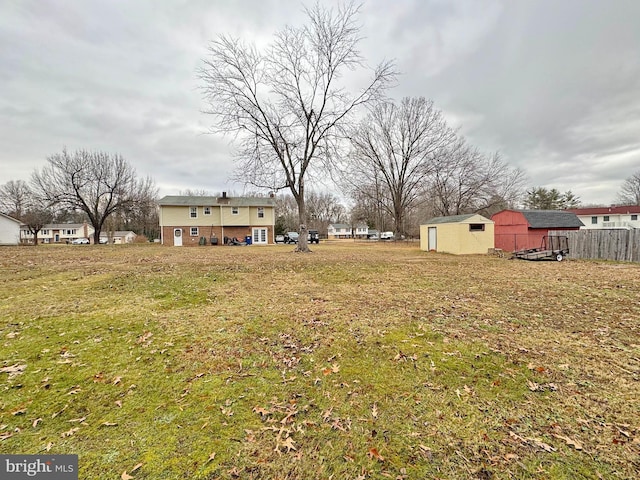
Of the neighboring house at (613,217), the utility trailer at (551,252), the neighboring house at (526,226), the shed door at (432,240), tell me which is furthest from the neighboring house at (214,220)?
the neighboring house at (613,217)

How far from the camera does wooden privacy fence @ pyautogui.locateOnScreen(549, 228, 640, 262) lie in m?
15.1

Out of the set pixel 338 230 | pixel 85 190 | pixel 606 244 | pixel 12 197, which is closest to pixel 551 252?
pixel 606 244

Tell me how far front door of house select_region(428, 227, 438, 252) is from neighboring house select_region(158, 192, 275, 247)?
63.4ft

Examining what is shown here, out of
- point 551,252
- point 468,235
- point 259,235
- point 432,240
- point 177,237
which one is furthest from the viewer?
point 259,235

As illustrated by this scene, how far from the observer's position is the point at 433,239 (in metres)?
24.1

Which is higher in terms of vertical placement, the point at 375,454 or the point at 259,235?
the point at 259,235

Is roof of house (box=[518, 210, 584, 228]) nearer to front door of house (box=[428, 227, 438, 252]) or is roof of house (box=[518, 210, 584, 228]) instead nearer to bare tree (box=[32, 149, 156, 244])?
front door of house (box=[428, 227, 438, 252])

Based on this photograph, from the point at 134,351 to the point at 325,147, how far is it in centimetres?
1799

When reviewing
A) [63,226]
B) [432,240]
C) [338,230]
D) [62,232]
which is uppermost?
[63,226]

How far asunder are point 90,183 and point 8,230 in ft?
34.3

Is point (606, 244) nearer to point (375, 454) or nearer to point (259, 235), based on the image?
point (375, 454)

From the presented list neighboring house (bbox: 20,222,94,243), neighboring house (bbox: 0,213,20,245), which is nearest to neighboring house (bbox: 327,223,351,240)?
neighboring house (bbox: 20,222,94,243)

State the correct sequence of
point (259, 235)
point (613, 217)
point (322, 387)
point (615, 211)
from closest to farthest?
point (322, 387) < point (259, 235) < point (615, 211) < point (613, 217)

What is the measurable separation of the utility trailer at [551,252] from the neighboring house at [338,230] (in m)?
63.3
